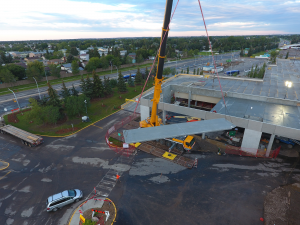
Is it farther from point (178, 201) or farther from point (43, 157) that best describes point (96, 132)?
point (178, 201)

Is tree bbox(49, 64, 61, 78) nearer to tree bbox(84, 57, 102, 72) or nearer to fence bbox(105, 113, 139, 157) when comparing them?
tree bbox(84, 57, 102, 72)

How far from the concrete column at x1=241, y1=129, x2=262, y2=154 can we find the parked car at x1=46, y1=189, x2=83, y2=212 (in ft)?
76.1

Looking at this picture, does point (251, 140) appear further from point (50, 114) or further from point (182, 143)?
point (50, 114)

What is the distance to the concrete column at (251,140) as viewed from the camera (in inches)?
950

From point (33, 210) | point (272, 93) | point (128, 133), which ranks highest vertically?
point (272, 93)

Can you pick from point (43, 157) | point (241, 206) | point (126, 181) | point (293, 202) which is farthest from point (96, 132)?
point (293, 202)

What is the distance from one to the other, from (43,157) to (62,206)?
10350 mm

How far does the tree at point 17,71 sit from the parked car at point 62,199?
215 ft

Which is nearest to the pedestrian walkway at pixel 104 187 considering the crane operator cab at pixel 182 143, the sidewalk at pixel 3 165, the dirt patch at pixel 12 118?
the crane operator cab at pixel 182 143

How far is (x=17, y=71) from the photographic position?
63.1 m

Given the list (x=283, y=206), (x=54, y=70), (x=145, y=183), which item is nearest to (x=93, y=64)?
(x=54, y=70)

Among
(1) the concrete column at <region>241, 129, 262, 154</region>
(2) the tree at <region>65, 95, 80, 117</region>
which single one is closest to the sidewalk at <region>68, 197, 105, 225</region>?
(1) the concrete column at <region>241, 129, 262, 154</region>

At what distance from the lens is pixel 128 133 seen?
887 inches

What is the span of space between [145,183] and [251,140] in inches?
657
